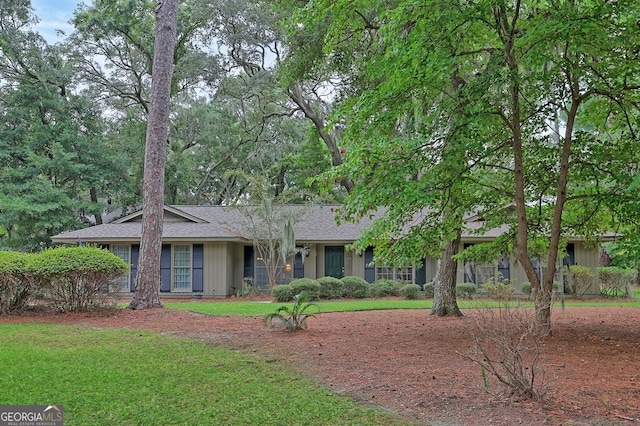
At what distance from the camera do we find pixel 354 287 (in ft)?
61.4

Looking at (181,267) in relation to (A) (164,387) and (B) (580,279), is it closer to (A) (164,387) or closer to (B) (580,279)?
(B) (580,279)

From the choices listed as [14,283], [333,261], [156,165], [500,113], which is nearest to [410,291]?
[333,261]

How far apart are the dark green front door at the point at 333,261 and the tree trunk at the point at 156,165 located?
359 inches

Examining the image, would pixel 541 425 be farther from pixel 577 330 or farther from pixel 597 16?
pixel 577 330

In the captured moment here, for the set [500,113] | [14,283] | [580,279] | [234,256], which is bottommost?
[580,279]

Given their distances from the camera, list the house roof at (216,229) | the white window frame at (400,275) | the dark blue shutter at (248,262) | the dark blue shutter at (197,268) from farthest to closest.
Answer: the dark blue shutter at (248,262) < the white window frame at (400,275) < the dark blue shutter at (197,268) < the house roof at (216,229)

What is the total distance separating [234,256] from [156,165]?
876 centimetres

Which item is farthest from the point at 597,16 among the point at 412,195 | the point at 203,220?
the point at 203,220

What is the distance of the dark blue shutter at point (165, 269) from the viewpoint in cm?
2028

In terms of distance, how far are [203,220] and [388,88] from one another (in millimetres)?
14669

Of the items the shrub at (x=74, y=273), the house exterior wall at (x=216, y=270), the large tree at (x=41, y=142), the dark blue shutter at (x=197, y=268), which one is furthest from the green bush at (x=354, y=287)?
the large tree at (x=41, y=142)

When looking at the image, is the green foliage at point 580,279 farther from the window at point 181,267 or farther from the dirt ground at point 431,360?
the window at point 181,267

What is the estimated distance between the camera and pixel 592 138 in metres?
8.88

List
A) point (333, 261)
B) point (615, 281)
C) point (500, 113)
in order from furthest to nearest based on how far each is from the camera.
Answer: point (333, 261), point (615, 281), point (500, 113)
